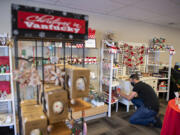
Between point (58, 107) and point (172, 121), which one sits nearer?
point (58, 107)

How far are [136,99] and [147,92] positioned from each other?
448mm

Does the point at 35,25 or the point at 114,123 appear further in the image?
the point at 114,123

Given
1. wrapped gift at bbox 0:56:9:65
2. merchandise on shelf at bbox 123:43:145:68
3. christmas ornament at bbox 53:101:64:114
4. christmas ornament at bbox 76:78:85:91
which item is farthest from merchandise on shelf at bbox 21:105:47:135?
merchandise on shelf at bbox 123:43:145:68

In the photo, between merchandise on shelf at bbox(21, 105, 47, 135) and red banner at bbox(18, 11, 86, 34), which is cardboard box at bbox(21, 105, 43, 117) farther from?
red banner at bbox(18, 11, 86, 34)

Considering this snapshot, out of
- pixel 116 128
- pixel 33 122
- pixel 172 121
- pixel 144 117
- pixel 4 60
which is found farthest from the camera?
pixel 144 117

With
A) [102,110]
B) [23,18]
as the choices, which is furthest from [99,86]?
[23,18]

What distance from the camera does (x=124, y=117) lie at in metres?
3.43

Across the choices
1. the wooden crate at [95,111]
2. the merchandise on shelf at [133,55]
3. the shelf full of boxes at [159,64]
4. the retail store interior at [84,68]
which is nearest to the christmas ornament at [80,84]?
the retail store interior at [84,68]

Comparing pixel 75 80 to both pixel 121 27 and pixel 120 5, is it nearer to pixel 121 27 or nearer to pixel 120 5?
pixel 120 5

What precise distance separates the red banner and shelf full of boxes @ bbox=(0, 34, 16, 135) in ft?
5.23

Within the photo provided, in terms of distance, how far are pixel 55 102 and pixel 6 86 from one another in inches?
83.0

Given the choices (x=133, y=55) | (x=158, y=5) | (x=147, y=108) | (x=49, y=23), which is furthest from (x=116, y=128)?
(x=158, y=5)

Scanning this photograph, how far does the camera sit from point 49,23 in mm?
1136

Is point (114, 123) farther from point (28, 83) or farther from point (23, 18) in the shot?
point (23, 18)
